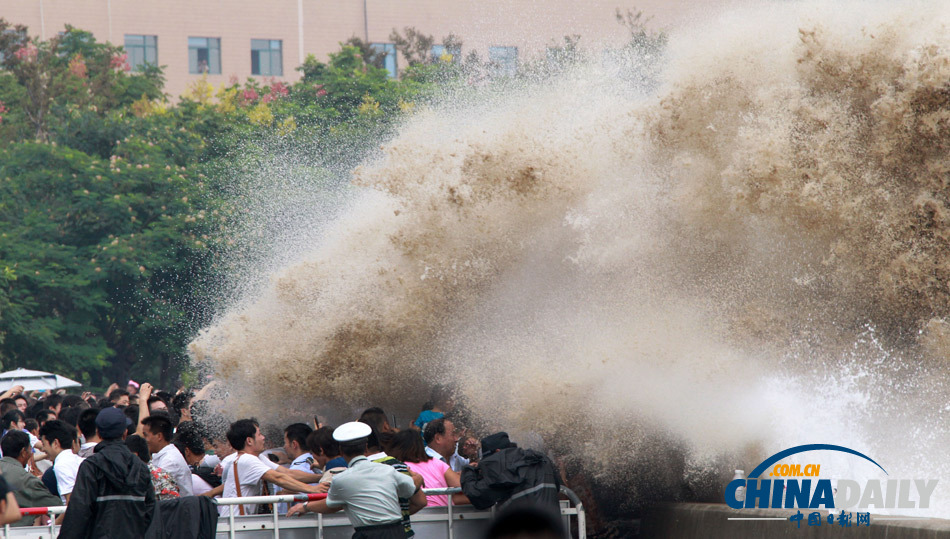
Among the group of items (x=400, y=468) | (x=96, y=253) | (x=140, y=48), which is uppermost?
(x=140, y=48)

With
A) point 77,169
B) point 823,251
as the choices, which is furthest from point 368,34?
point 823,251

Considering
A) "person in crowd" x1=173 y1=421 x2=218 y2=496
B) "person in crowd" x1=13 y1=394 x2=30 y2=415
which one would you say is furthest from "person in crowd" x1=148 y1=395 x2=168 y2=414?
"person in crowd" x1=13 y1=394 x2=30 y2=415

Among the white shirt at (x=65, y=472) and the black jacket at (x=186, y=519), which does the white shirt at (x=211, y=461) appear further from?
the black jacket at (x=186, y=519)

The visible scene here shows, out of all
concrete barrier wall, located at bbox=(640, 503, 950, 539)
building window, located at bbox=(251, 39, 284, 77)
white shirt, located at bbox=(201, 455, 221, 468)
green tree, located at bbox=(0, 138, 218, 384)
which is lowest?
concrete barrier wall, located at bbox=(640, 503, 950, 539)

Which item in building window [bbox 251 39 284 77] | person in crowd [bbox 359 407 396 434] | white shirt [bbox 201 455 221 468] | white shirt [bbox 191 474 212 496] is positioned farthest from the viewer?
building window [bbox 251 39 284 77]

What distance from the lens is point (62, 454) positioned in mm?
7922

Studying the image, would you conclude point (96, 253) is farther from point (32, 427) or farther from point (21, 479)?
point (21, 479)

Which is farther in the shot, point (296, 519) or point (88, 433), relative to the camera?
point (88, 433)

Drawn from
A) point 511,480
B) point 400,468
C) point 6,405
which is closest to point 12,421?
point 6,405

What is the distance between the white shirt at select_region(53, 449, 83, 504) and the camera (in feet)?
25.4

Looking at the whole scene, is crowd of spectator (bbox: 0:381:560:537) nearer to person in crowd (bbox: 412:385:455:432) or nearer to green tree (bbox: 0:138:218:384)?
person in crowd (bbox: 412:385:455:432)

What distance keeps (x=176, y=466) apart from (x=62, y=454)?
1125 millimetres

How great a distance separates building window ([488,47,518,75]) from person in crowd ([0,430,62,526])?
5818 millimetres

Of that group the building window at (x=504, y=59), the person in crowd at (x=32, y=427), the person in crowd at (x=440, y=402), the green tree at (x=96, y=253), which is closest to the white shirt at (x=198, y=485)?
the person in crowd at (x=440, y=402)
